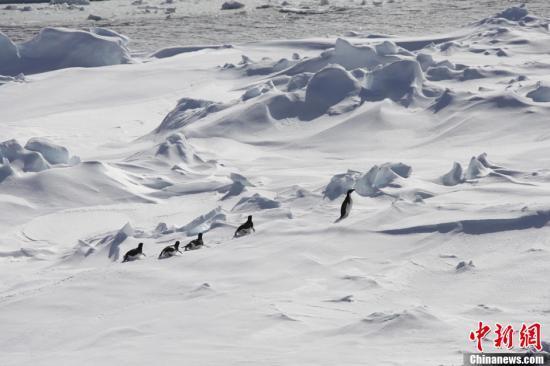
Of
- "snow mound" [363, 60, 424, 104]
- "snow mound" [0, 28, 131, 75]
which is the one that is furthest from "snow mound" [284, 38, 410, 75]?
"snow mound" [0, 28, 131, 75]

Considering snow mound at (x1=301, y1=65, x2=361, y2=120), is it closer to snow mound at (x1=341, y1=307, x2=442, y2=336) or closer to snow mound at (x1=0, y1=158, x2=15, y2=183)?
snow mound at (x1=0, y1=158, x2=15, y2=183)

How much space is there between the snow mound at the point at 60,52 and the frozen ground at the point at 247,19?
228 centimetres

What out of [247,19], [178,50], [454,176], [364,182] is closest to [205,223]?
[364,182]

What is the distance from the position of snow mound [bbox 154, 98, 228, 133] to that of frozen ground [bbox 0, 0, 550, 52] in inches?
259

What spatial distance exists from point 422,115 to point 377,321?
8.50m

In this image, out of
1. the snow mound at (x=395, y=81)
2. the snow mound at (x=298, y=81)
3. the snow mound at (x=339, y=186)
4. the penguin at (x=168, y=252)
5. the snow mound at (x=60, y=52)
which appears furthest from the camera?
the snow mound at (x=60, y=52)

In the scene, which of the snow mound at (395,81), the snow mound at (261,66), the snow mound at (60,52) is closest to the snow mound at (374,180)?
the snow mound at (395,81)

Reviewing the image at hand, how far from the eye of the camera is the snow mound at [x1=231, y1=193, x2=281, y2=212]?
40.4 ft

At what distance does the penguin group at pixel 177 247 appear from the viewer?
10289 millimetres

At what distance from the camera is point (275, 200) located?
40.8ft

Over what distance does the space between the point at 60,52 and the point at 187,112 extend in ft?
18.9

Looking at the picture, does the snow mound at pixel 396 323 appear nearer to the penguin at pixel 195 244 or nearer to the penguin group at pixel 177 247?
the penguin group at pixel 177 247

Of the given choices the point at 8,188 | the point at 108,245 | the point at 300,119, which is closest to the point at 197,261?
the point at 108,245

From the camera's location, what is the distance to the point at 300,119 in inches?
657
